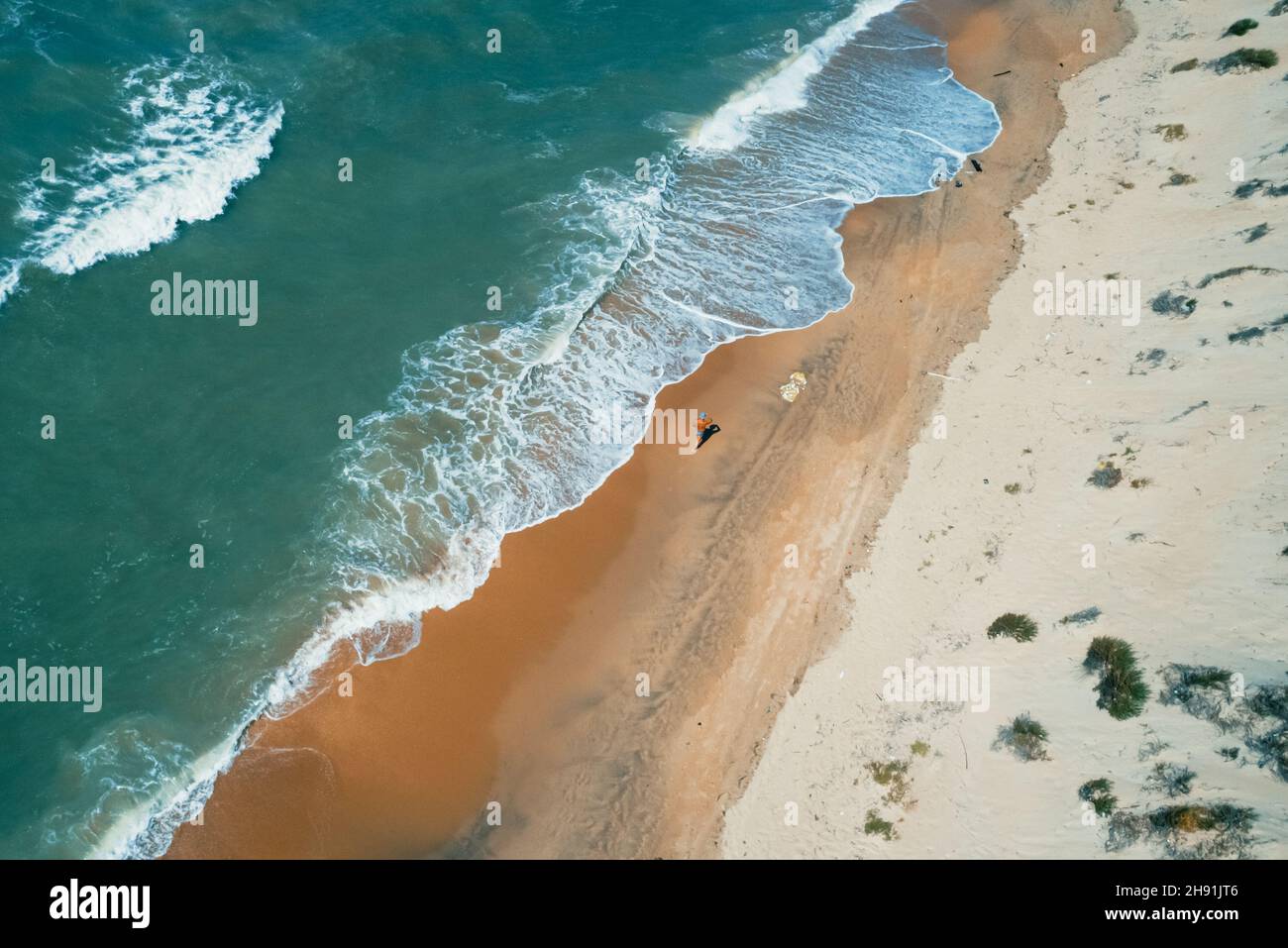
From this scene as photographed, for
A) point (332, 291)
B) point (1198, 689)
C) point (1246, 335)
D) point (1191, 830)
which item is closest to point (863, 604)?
point (1198, 689)

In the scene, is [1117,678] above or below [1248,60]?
below

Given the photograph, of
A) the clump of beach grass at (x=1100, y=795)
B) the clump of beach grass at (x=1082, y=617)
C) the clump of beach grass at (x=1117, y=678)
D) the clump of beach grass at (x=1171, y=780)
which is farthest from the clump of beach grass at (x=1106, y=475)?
the clump of beach grass at (x=1100, y=795)

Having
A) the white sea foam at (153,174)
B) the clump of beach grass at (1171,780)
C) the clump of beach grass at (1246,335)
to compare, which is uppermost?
the white sea foam at (153,174)

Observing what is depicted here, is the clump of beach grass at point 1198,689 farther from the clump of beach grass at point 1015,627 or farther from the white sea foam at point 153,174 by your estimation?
the white sea foam at point 153,174

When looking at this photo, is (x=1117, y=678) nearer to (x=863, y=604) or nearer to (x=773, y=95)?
(x=863, y=604)

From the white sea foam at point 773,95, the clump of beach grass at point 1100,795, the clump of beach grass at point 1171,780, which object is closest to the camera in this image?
the clump of beach grass at point 1171,780

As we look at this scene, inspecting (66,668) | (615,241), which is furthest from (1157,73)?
(66,668)
